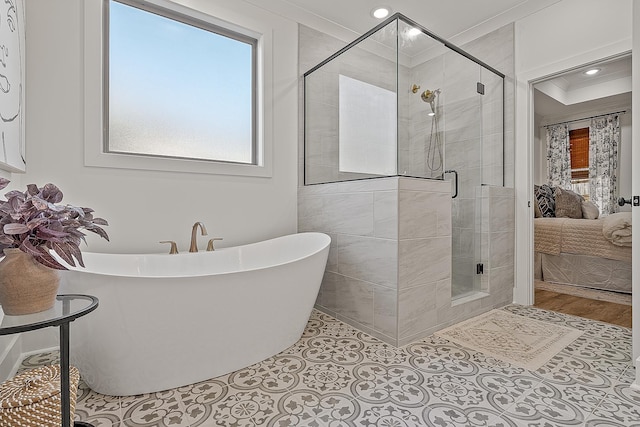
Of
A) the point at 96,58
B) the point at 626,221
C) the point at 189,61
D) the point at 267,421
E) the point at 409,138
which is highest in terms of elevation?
the point at 189,61

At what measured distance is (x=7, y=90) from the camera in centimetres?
150

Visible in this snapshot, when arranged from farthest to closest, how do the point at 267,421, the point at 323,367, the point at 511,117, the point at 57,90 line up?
the point at 511,117, the point at 57,90, the point at 323,367, the point at 267,421

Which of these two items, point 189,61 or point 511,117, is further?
point 511,117

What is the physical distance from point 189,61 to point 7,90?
4.37ft

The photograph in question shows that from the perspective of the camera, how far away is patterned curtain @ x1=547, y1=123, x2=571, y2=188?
5.54m

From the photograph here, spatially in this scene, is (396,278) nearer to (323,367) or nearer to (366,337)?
(366,337)

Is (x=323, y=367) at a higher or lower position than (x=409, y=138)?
lower

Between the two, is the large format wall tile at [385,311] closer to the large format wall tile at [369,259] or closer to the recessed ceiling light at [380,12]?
the large format wall tile at [369,259]

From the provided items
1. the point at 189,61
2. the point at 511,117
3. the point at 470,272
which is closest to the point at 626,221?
the point at 511,117

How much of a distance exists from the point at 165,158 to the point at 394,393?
202 cm

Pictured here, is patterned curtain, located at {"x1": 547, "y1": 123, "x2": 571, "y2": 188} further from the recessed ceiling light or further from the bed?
the recessed ceiling light

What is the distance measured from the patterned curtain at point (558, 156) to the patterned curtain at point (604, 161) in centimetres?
32

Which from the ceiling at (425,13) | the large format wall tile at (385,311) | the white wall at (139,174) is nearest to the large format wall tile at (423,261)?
the large format wall tile at (385,311)

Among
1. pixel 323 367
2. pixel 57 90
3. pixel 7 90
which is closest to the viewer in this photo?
pixel 7 90
